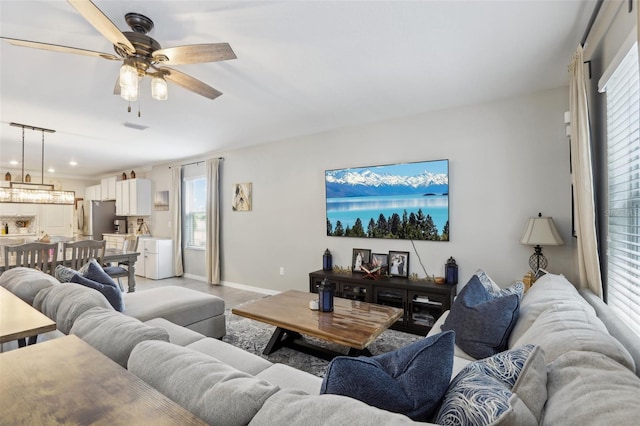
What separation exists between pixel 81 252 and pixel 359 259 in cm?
344

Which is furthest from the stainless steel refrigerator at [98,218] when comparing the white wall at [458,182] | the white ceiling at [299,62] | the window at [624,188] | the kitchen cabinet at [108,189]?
the window at [624,188]

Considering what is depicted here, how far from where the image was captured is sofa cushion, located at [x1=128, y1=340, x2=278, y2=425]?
815mm

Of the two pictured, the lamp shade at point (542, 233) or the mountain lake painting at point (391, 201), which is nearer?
the lamp shade at point (542, 233)

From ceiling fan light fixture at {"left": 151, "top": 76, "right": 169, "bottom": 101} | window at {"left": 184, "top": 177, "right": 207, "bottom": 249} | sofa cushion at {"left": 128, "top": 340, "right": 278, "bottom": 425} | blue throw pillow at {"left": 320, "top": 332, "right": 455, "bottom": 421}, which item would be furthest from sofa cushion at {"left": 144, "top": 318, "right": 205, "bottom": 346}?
window at {"left": 184, "top": 177, "right": 207, "bottom": 249}

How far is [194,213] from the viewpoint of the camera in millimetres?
6320

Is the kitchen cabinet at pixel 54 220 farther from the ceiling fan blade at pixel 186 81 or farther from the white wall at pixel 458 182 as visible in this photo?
the ceiling fan blade at pixel 186 81

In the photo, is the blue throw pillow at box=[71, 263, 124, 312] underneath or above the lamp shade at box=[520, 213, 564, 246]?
underneath

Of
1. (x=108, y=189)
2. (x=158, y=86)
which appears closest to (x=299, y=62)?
(x=158, y=86)

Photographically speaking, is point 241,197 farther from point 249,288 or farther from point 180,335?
point 180,335

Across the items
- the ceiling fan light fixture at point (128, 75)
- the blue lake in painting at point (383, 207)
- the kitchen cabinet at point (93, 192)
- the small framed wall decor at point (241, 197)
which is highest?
the ceiling fan light fixture at point (128, 75)

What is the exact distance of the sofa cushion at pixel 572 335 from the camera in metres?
0.98

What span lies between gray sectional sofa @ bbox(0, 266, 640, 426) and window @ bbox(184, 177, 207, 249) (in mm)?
4703

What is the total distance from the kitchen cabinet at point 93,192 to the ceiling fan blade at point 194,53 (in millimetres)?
7616

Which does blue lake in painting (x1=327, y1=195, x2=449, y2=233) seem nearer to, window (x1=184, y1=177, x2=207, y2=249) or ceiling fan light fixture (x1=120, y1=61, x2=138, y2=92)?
ceiling fan light fixture (x1=120, y1=61, x2=138, y2=92)
